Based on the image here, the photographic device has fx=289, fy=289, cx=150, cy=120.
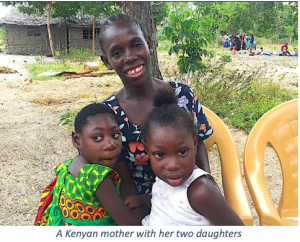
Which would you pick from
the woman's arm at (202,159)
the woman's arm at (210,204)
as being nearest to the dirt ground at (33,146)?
the woman's arm at (202,159)

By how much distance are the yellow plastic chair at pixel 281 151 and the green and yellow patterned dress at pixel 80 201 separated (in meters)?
0.85

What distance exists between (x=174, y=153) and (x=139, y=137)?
369 millimetres

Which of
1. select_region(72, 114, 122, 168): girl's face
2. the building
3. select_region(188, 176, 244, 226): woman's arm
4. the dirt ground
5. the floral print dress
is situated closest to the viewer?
select_region(188, 176, 244, 226): woman's arm

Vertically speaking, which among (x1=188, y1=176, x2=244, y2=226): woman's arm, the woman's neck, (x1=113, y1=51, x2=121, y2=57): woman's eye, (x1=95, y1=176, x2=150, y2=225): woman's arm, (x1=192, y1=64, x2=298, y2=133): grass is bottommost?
(x1=192, y1=64, x2=298, y2=133): grass

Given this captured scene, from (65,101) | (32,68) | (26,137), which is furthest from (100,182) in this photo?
(32,68)

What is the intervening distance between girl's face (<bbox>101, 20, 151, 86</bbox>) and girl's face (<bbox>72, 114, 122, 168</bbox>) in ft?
0.91

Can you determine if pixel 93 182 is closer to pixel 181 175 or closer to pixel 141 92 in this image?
pixel 181 175

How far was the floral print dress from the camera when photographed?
5.30 ft

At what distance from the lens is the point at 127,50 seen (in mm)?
1503

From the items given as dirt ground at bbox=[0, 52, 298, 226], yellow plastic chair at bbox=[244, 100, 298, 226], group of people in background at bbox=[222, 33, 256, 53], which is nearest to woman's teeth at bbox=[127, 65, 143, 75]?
yellow plastic chair at bbox=[244, 100, 298, 226]

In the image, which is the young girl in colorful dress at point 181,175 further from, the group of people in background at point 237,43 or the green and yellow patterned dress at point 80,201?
the group of people in background at point 237,43

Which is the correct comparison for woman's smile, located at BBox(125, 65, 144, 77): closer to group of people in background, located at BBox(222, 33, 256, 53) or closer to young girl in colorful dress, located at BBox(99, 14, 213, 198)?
young girl in colorful dress, located at BBox(99, 14, 213, 198)
